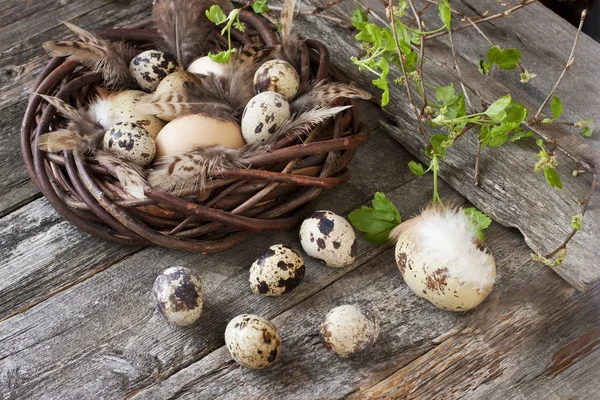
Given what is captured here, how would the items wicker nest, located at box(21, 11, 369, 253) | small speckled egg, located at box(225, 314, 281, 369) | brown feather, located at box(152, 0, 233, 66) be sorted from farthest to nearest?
brown feather, located at box(152, 0, 233, 66) < wicker nest, located at box(21, 11, 369, 253) < small speckled egg, located at box(225, 314, 281, 369)

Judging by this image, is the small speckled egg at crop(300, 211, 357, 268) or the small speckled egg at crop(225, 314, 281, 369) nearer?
the small speckled egg at crop(225, 314, 281, 369)

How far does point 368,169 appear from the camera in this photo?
1.49 metres

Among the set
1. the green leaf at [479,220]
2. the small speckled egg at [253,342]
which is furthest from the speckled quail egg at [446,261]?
the small speckled egg at [253,342]

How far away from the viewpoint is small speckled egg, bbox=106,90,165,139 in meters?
1.37

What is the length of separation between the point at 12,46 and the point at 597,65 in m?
1.26

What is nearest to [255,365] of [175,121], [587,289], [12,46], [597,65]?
[175,121]

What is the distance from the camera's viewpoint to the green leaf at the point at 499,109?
4.07 ft

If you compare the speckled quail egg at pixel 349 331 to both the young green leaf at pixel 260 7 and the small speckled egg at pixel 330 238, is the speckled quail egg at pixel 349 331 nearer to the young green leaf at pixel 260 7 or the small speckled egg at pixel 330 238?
the small speckled egg at pixel 330 238

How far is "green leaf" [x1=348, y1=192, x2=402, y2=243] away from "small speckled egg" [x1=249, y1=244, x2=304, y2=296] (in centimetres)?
15

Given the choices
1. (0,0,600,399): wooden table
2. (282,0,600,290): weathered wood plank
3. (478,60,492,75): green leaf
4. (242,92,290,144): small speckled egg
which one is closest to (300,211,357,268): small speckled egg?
(0,0,600,399): wooden table

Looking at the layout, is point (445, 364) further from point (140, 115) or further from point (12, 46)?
point (12, 46)

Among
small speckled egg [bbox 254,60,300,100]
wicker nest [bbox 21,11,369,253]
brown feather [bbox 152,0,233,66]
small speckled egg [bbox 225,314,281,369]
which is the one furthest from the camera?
brown feather [bbox 152,0,233,66]

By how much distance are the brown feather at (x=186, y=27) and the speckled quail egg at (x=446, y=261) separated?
1.94ft

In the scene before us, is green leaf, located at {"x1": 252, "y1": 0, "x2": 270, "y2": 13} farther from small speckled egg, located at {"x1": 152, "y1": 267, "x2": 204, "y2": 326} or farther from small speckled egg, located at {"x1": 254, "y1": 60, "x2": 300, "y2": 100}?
small speckled egg, located at {"x1": 152, "y1": 267, "x2": 204, "y2": 326}
